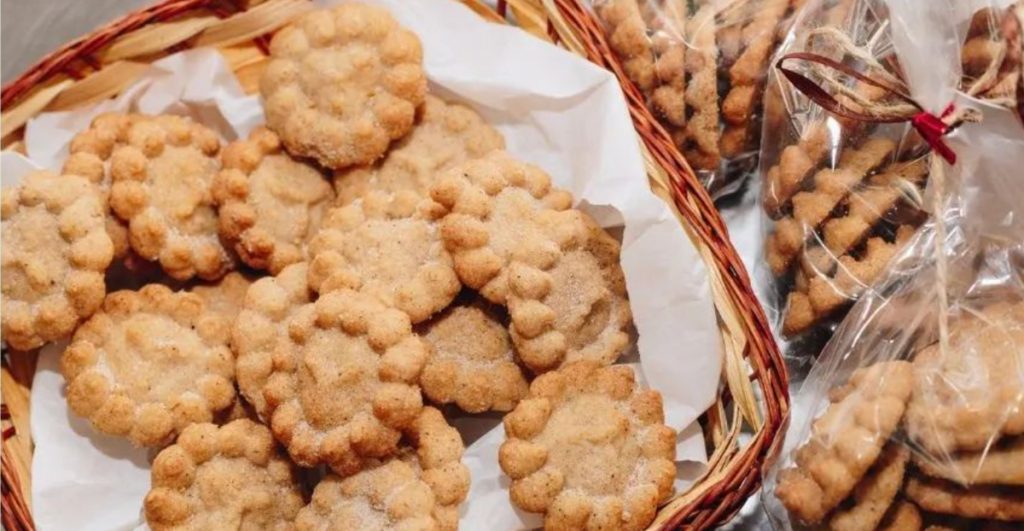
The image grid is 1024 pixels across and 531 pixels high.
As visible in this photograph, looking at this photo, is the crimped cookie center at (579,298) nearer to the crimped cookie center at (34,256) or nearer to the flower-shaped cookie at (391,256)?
the flower-shaped cookie at (391,256)

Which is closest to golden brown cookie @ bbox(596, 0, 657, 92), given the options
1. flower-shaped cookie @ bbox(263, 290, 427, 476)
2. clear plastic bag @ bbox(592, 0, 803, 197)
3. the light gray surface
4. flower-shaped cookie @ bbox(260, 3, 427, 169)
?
clear plastic bag @ bbox(592, 0, 803, 197)

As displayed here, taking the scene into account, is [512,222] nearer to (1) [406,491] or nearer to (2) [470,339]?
(2) [470,339]

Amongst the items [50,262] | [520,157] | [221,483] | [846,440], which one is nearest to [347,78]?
[520,157]

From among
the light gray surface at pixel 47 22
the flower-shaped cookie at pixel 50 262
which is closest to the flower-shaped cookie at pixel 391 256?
the flower-shaped cookie at pixel 50 262

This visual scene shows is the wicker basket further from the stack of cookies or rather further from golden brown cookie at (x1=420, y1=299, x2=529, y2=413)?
golden brown cookie at (x1=420, y1=299, x2=529, y2=413)

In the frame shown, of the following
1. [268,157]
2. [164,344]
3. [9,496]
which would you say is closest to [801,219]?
[268,157]

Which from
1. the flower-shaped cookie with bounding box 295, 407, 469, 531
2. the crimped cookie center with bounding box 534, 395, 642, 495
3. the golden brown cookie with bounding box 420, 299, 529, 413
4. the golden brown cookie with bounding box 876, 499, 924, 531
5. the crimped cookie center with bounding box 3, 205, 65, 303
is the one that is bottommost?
the golden brown cookie with bounding box 876, 499, 924, 531
